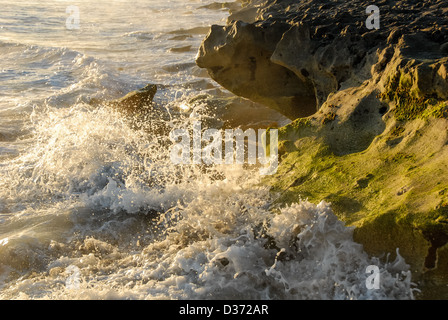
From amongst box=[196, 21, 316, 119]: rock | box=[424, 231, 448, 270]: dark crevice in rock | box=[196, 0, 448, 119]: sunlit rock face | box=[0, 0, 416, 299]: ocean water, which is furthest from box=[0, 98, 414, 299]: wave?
box=[196, 21, 316, 119]: rock

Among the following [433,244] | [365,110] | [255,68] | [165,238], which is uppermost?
[255,68]

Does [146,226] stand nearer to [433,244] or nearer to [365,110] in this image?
[365,110]

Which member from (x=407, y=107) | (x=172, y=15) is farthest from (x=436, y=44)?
(x=172, y=15)

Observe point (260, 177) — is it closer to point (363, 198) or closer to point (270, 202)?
point (270, 202)

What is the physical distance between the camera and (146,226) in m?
4.61

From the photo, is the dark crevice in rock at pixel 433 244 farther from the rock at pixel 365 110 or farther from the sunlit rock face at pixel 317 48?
the sunlit rock face at pixel 317 48

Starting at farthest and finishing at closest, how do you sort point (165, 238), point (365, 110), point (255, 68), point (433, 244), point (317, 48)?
point (255, 68) < point (317, 48) < point (365, 110) < point (165, 238) < point (433, 244)

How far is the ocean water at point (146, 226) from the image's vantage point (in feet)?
11.0

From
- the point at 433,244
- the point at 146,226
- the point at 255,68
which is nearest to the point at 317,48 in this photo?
→ the point at 255,68

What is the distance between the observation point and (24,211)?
5.11m

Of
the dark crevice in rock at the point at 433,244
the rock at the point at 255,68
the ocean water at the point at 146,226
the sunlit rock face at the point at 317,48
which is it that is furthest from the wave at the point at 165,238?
the rock at the point at 255,68

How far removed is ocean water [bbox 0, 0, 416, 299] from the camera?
3.36 metres

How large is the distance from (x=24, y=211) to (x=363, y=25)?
470 cm

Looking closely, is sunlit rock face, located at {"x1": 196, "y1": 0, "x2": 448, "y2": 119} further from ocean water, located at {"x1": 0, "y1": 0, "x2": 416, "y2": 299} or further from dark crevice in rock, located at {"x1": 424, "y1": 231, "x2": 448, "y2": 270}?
dark crevice in rock, located at {"x1": 424, "y1": 231, "x2": 448, "y2": 270}
